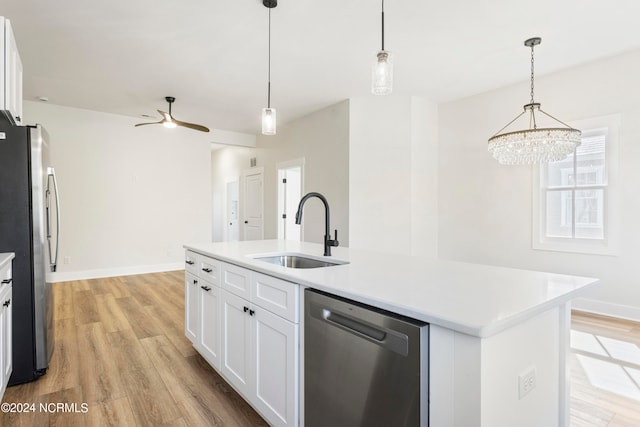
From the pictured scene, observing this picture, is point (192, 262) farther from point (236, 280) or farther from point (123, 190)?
point (123, 190)

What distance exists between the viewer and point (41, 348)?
2322 mm

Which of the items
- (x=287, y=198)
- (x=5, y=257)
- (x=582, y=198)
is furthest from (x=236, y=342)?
(x=287, y=198)

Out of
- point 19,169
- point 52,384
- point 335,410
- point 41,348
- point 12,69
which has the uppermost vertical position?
point 12,69

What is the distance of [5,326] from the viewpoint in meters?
1.98

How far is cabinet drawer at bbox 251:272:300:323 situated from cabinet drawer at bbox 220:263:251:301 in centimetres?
7

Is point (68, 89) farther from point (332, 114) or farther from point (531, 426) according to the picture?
point (531, 426)

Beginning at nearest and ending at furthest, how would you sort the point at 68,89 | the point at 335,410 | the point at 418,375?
the point at 418,375 < the point at 335,410 < the point at 68,89

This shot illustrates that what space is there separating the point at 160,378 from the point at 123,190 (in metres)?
4.45

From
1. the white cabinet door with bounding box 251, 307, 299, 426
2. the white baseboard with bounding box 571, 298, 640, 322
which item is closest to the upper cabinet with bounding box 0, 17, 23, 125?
the white cabinet door with bounding box 251, 307, 299, 426

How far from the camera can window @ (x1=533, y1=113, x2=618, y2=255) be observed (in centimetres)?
365

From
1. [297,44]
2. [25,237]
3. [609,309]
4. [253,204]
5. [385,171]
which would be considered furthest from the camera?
[253,204]

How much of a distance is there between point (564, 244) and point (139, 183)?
6432 millimetres

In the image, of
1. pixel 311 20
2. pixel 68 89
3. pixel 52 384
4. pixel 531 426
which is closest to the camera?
pixel 531 426

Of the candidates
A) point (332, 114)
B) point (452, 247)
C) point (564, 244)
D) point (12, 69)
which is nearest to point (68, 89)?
point (12, 69)
